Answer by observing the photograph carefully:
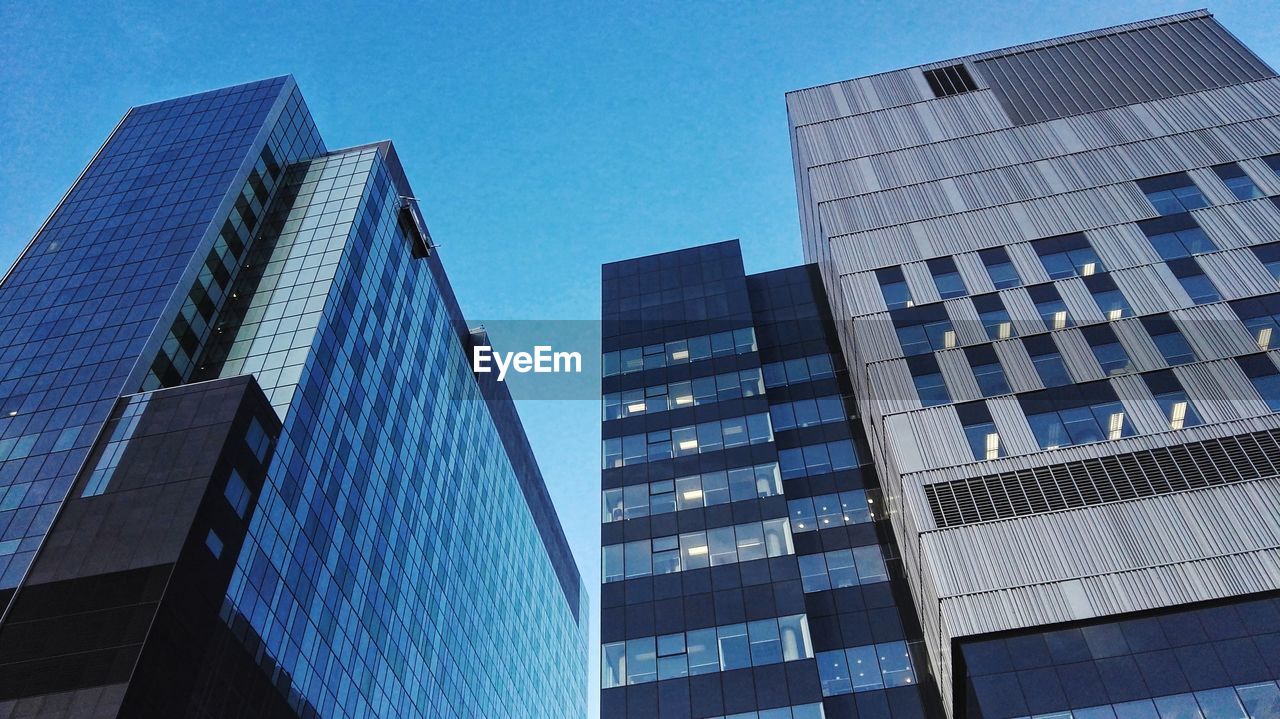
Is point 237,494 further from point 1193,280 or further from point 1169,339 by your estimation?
point 1193,280

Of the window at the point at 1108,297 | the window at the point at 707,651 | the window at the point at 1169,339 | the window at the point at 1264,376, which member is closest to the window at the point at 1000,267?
the window at the point at 1108,297

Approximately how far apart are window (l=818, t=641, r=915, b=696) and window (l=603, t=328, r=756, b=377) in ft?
79.4

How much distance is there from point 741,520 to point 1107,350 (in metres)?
22.9

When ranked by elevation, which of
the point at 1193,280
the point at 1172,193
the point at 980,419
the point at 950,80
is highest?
the point at 950,80

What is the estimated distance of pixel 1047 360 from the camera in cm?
5197

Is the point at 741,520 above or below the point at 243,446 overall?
below

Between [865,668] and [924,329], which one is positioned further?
[924,329]

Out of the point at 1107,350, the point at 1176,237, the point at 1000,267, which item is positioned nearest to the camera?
the point at 1107,350

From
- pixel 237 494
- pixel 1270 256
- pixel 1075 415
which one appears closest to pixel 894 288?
pixel 1075 415

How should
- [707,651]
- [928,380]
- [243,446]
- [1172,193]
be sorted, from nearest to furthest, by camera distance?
[707,651] → [928,380] → [243,446] → [1172,193]

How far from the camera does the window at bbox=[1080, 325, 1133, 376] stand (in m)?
50.4

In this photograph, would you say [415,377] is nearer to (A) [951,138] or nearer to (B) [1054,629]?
(A) [951,138]

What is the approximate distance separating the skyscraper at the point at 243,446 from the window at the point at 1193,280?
191 feet

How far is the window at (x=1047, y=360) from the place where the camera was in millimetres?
50562
